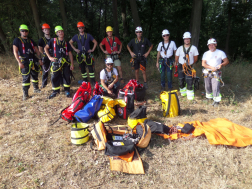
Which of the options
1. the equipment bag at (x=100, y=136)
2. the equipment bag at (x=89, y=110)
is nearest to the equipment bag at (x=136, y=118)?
the equipment bag at (x=100, y=136)

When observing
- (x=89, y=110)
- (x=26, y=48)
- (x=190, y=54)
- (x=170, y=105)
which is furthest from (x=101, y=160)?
(x=26, y=48)

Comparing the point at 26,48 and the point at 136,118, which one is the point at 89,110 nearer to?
the point at 136,118

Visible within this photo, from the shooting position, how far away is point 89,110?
421cm

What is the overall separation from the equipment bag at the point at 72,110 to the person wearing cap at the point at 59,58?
63.8 inches

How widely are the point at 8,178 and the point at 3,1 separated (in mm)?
10669

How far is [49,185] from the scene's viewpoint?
2.65 m

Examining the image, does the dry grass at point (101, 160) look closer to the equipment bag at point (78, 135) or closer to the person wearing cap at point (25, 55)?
the equipment bag at point (78, 135)

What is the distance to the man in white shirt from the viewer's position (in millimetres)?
5281

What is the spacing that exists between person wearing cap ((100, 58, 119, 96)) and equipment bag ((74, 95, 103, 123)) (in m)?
0.79

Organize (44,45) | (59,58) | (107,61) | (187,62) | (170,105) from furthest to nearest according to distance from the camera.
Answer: (44,45) → (59,58) → (187,62) → (107,61) → (170,105)

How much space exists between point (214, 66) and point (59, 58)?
478cm

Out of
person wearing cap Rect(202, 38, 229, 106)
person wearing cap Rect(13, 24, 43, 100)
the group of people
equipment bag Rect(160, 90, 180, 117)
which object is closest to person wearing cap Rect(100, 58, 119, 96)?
the group of people

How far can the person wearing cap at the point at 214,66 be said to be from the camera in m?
4.77

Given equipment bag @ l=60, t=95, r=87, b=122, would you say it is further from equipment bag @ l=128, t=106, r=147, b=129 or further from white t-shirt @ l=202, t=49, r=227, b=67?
white t-shirt @ l=202, t=49, r=227, b=67
